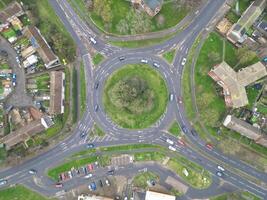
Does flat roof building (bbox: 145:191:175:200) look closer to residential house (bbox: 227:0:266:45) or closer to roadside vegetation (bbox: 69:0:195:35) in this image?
roadside vegetation (bbox: 69:0:195:35)

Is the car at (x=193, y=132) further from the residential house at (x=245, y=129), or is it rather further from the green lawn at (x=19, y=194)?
the green lawn at (x=19, y=194)

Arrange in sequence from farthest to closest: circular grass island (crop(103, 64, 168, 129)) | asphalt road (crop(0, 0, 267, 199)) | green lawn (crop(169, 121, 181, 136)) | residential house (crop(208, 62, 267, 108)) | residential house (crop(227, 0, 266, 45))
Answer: green lawn (crop(169, 121, 181, 136)) < asphalt road (crop(0, 0, 267, 199)) < residential house (crop(227, 0, 266, 45)) < circular grass island (crop(103, 64, 168, 129)) < residential house (crop(208, 62, 267, 108))

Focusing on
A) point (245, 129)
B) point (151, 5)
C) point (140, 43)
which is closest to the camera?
point (245, 129)

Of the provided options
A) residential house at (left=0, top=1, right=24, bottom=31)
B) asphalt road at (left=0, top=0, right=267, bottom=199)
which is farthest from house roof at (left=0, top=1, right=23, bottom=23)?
asphalt road at (left=0, top=0, right=267, bottom=199)

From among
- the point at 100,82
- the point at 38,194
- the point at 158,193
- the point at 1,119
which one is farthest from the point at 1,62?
the point at 158,193

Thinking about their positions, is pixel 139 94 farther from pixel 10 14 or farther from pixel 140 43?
pixel 10 14

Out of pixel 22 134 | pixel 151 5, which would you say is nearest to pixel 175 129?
pixel 151 5

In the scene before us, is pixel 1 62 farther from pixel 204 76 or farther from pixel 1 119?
pixel 204 76
